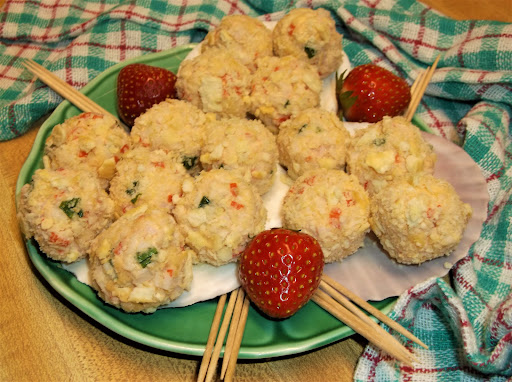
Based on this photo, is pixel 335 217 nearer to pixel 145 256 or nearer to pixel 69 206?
pixel 145 256

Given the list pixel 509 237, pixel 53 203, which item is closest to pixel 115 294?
pixel 53 203

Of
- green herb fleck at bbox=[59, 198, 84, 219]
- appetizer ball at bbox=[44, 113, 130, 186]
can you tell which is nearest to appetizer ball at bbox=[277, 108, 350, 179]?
appetizer ball at bbox=[44, 113, 130, 186]

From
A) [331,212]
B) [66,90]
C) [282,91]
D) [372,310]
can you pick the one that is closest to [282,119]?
[282,91]

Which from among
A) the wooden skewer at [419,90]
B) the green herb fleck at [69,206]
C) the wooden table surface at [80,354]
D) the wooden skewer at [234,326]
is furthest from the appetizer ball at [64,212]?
the wooden skewer at [419,90]

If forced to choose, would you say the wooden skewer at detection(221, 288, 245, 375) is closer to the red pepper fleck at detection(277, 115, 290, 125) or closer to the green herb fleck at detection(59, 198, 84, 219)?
the green herb fleck at detection(59, 198, 84, 219)

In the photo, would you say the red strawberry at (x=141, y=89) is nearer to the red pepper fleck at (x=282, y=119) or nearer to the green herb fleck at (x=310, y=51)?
the red pepper fleck at (x=282, y=119)
